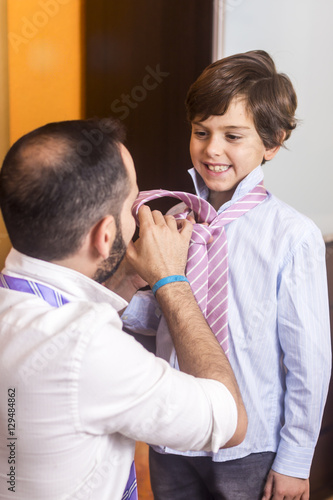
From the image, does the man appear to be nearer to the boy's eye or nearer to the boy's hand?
the boy's hand

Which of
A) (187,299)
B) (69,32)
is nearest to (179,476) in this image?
(187,299)

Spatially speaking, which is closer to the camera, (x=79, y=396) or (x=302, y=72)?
(x=79, y=396)

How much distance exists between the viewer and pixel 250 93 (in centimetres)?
117

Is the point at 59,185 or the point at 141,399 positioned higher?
the point at 59,185

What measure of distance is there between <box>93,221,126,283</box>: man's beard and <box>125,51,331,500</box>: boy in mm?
277

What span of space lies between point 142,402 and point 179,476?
52 centimetres

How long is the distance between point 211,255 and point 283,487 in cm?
51

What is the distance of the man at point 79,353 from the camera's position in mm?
759

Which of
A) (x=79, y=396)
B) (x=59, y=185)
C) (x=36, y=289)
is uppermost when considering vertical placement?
(x=59, y=185)

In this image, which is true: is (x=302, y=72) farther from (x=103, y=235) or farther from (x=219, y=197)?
(x=103, y=235)

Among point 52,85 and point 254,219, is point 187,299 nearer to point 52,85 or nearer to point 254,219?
point 254,219

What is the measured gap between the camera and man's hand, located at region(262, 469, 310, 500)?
3.66 ft

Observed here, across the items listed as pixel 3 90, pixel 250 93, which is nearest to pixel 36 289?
pixel 250 93

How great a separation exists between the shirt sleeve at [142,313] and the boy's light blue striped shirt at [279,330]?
84 mm
